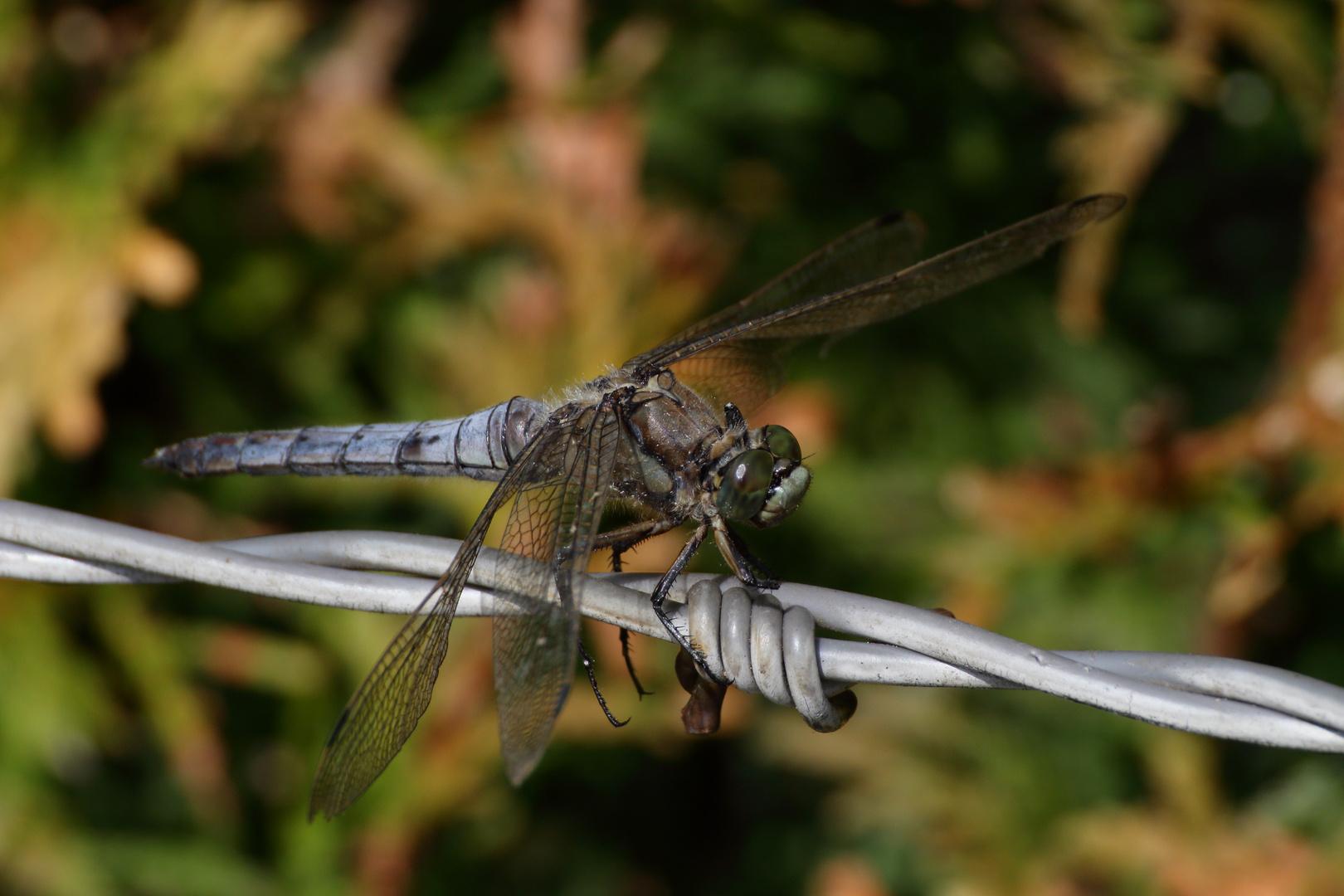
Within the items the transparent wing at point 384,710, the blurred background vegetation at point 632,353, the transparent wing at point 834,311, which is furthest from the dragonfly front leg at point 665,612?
the blurred background vegetation at point 632,353

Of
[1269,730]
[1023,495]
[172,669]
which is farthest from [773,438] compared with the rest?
[172,669]

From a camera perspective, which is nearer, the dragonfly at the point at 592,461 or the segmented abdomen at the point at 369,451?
the dragonfly at the point at 592,461

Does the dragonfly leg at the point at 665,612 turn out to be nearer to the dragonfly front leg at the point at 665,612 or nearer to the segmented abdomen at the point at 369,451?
the dragonfly front leg at the point at 665,612

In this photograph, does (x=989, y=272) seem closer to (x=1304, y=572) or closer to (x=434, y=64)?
(x=1304, y=572)

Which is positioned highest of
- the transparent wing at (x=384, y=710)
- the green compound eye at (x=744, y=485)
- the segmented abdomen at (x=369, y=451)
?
the segmented abdomen at (x=369, y=451)

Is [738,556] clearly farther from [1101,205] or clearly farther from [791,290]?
[1101,205]

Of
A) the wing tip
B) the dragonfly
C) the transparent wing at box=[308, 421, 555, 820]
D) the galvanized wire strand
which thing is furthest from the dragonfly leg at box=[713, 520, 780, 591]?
the wing tip

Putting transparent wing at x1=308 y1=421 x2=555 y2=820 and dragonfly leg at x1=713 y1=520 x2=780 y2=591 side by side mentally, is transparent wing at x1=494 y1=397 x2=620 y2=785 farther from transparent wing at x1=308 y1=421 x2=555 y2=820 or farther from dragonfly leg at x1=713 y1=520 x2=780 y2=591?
dragonfly leg at x1=713 y1=520 x2=780 y2=591
